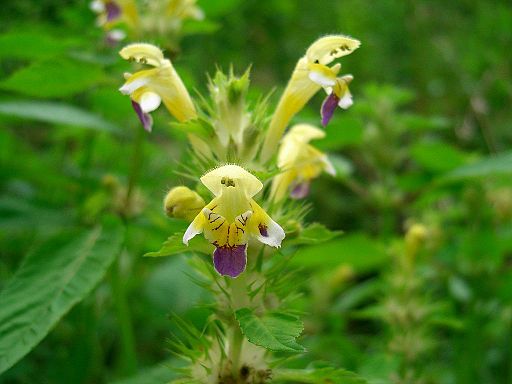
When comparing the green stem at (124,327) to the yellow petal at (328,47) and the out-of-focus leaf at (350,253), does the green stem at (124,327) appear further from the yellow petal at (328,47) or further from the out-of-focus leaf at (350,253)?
the yellow petal at (328,47)

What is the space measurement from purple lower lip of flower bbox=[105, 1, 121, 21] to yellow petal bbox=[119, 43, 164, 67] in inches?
30.3

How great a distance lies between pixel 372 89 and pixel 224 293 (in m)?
2.00

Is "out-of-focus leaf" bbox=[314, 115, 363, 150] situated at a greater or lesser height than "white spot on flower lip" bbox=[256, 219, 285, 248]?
greater

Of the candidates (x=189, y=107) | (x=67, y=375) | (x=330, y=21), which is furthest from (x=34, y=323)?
(x=330, y=21)

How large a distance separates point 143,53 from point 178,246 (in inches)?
22.5

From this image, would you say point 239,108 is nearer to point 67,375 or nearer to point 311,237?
point 311,237

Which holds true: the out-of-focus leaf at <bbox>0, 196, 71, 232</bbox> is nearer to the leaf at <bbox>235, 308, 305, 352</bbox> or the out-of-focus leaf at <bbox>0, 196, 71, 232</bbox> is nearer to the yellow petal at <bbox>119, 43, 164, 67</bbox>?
the yellow petal at <bbox>119, 43, 164, 67</bbox>

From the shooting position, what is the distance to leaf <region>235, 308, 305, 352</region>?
1062 millimetres

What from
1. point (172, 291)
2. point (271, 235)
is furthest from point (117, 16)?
point (271, 235)

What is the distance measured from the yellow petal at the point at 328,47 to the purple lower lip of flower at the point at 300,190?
1.07 ft

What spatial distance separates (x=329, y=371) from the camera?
1.26 metres

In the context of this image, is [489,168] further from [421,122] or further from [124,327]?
[124,327]

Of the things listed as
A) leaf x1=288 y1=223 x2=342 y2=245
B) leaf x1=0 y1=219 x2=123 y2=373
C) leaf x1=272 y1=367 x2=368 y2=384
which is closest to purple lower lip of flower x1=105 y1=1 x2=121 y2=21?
leaf x1=0 y1=219 x2=123 y2=373

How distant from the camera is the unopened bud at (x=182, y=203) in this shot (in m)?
1.31
